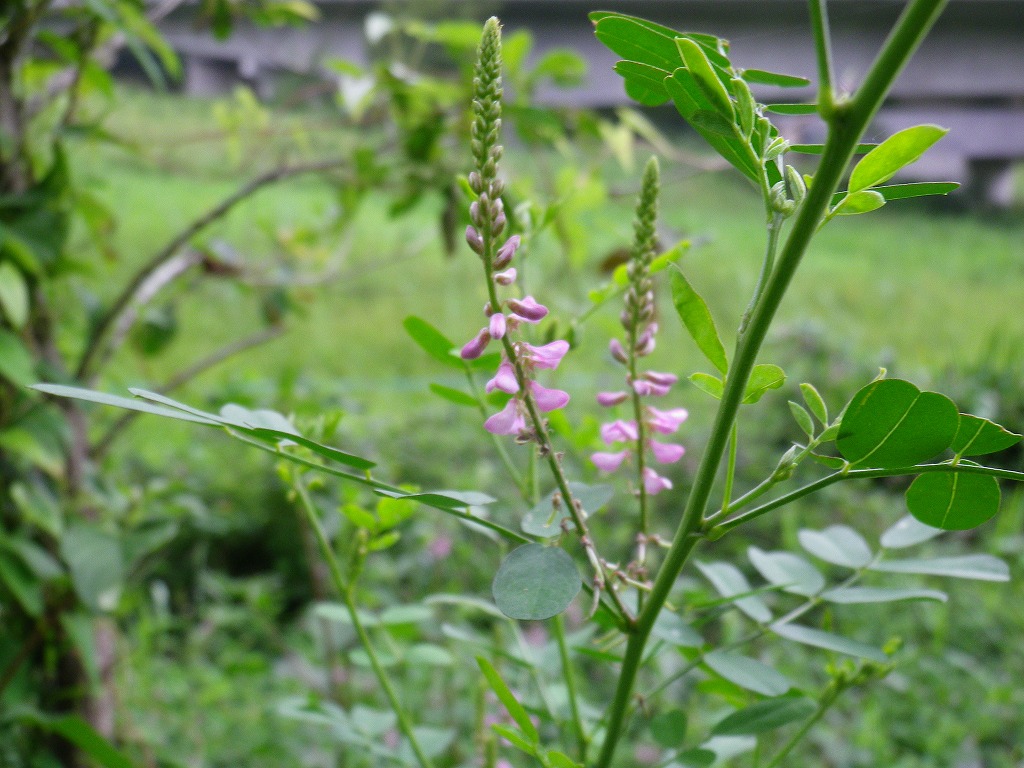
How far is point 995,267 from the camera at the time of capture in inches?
70.4

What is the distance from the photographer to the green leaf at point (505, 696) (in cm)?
15

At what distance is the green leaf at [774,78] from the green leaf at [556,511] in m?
0.09

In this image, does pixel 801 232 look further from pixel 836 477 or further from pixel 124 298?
pixel 124 298

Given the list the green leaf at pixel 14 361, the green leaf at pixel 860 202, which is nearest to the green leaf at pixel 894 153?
the green leaf at pixel 860 202

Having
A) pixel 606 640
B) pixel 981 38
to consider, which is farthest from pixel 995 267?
pixel 606 640

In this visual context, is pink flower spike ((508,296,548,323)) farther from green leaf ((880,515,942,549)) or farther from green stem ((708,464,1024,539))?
green leaf ((880,515,942,549))

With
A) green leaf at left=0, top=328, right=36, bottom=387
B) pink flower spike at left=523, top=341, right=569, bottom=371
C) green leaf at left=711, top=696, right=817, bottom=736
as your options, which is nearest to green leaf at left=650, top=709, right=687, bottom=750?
green leaf at left=711, top=696, right=817, bottom=736

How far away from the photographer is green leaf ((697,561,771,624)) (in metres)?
0.25

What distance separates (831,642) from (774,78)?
138 millimetres

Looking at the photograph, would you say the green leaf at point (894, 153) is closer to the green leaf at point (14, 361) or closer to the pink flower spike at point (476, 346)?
the pink flower spike at point (476, 346)

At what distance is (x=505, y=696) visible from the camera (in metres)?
0.16

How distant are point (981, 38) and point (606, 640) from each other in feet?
5.18

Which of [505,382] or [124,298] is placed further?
→ [124,298]

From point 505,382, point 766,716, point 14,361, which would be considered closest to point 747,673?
point 766,716
